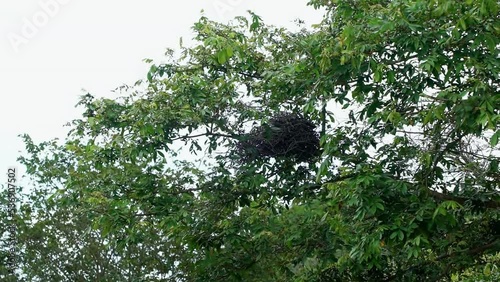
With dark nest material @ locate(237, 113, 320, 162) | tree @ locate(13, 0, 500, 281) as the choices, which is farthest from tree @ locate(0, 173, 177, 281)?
dark nest material @ locate(237, 113, 320, 162)

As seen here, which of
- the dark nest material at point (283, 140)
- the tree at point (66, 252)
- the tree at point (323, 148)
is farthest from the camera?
the tree at point (66, 252)

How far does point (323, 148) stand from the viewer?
612 cm

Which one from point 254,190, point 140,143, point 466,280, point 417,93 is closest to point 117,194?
point 140,143

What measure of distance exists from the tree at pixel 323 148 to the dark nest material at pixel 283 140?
16mm

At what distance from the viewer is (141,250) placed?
35.4ft

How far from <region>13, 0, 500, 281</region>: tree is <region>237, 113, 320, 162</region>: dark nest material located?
0.05ft

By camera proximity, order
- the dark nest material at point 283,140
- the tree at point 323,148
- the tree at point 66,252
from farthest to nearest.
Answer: the tree at point 66,252 → the dark nest material at point 283,140 → the tree at point 323,148
